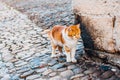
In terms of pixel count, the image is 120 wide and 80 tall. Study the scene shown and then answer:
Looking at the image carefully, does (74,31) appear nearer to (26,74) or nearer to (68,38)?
(68,38)

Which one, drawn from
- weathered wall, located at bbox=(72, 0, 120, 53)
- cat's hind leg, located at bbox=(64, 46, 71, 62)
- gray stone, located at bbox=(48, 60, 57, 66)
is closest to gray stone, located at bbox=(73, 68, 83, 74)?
cat's hind leg, located at bbox=(64, 46, 71, 62)

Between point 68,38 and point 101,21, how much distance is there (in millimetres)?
688

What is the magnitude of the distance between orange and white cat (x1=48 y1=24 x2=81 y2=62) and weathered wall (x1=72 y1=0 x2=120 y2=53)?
358mm

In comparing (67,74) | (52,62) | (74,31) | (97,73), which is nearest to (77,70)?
(67,74)

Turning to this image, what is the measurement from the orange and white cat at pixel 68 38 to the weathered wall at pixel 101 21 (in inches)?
14.1

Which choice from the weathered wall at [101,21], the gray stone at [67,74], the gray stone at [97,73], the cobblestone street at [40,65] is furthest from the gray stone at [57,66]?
the gray stone at [97,73]

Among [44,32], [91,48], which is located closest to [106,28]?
[91,48]

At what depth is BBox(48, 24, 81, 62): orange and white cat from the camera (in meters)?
5.95

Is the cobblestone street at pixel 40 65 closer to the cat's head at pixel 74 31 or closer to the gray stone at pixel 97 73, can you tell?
the gray stone at pixel 97 73

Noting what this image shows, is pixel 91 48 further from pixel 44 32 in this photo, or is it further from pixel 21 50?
pixel 44 32

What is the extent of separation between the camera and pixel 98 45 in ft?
20.4

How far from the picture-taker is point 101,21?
589 centimetres

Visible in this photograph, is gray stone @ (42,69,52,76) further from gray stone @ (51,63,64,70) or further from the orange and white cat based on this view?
the orange and white cat

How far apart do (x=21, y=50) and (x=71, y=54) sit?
2313 mm
